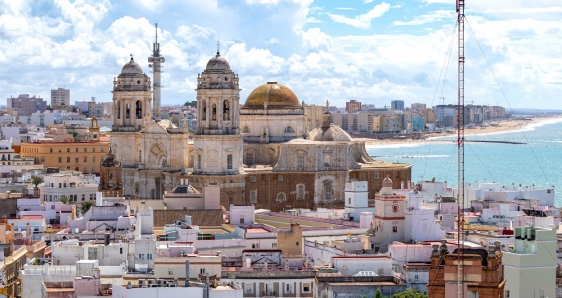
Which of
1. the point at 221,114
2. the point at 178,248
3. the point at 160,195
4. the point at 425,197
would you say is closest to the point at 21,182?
the point at 160,195

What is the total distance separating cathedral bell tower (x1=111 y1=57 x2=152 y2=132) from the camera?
65.2 metres

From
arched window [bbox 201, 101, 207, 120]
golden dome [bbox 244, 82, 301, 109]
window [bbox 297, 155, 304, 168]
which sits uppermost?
golden dome [bbox 244, 82, 301, 109]

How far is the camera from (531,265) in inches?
1273

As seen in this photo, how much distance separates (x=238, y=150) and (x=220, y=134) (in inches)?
41.9

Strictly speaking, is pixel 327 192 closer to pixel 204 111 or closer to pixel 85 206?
pixel 204 111

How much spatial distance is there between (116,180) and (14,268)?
2090 centimetres

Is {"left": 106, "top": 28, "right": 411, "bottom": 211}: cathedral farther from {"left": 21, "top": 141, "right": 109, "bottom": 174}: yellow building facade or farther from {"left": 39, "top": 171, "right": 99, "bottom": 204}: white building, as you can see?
{"left": 21, "top": 141, "right": 109, "bottom": 174}: yellow building facade

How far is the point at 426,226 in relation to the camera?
138 ft

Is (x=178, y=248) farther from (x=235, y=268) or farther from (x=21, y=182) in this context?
(x=21, y=182)

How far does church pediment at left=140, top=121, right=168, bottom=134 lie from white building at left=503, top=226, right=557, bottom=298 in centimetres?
3058

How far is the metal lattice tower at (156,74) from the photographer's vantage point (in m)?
68.7

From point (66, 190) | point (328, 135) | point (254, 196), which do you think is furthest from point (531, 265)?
point (328, 135)

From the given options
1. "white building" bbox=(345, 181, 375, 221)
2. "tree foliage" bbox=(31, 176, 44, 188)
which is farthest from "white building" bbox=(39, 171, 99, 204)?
"white building" bbox=(345, 181, 375, 221)

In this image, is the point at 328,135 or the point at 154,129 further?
the point at 154,129
